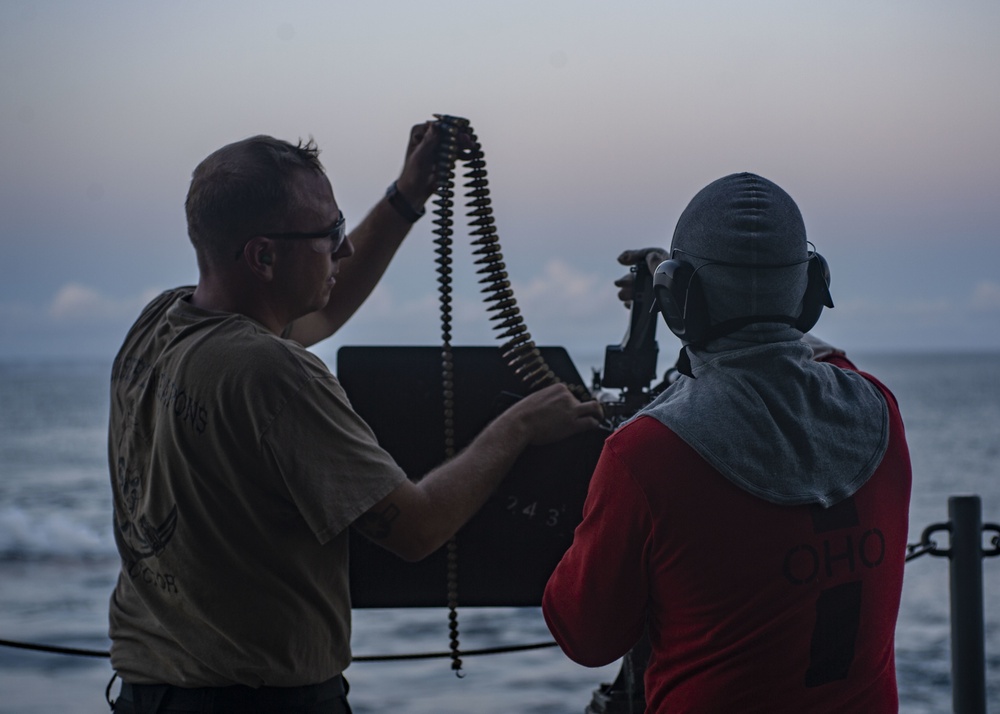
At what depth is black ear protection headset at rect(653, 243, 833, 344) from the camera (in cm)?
184

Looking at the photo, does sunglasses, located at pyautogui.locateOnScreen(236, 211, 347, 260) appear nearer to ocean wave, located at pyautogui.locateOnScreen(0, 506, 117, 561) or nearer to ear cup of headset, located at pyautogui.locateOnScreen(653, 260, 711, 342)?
ear cup of headset, located at pyautogui.locateOnScreen(653, 260, 711, 342)

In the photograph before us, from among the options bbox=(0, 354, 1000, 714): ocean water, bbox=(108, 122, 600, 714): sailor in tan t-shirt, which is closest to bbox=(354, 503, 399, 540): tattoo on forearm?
bbox=(108, 122, 600, 714): sailor in tan t-shirt

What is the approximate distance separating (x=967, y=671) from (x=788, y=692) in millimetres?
2246

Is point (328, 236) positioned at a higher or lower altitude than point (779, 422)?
higher

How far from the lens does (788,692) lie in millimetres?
1766

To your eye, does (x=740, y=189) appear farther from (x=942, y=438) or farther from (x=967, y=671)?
(x=942, y=438)

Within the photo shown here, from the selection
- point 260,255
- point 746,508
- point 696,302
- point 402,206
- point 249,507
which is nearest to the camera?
point 746,508

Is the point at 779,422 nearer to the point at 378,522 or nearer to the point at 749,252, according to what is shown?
the point at 749,252

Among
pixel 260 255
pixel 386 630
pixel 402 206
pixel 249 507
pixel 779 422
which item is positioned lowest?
pixel 386 630


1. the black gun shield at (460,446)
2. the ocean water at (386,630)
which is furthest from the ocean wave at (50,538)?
the black gun shield at (460,446)

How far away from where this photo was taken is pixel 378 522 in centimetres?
211

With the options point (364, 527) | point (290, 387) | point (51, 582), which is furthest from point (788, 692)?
point (51, 582)

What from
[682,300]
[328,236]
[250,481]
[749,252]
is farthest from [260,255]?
[749,252]

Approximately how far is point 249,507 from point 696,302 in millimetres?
963
